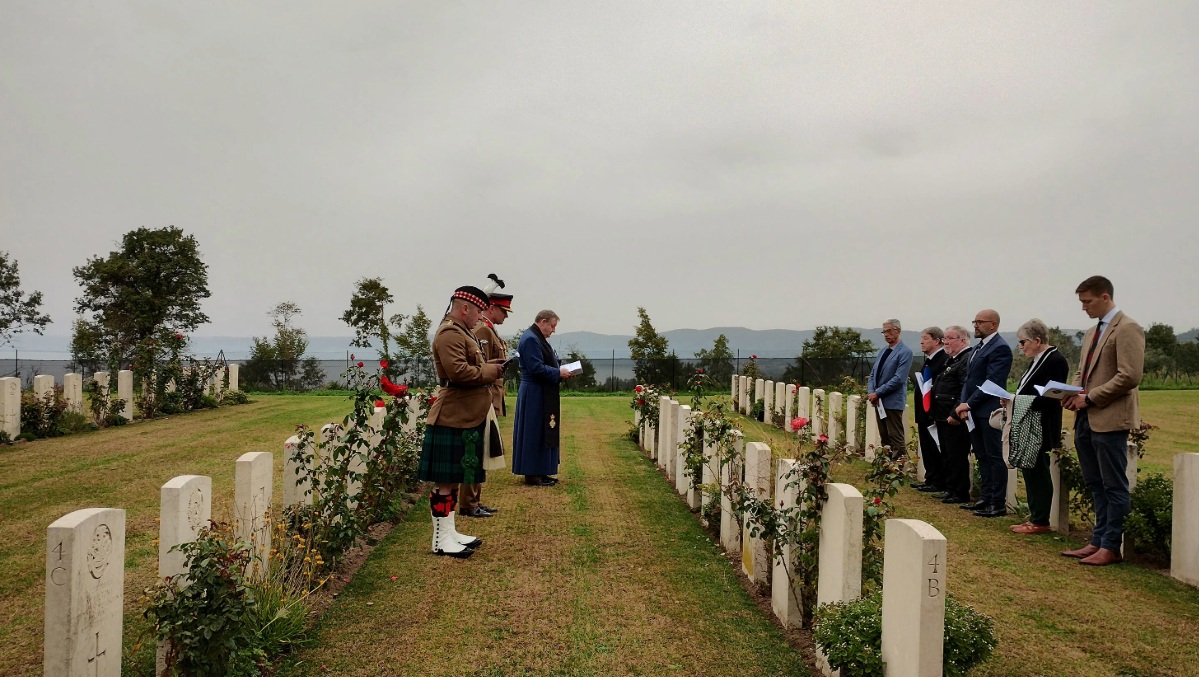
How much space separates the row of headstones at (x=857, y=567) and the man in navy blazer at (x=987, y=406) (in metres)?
3.04

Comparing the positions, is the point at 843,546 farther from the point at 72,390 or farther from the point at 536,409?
the point at 72,390

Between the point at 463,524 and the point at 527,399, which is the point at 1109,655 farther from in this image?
the point at 527,399

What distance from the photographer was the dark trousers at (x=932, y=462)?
27.3 ft

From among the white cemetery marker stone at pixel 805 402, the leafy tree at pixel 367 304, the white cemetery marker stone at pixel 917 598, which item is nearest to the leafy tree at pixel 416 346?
the leafy tree at pixel 367 304

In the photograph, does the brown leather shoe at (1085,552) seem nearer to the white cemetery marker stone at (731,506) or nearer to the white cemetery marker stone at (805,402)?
the white cemetery marker stone at (731,506)

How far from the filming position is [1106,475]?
519 centimetres

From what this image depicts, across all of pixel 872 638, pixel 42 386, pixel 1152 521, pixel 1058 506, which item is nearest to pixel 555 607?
pixel 872 638

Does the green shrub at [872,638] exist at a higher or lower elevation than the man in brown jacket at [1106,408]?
lower

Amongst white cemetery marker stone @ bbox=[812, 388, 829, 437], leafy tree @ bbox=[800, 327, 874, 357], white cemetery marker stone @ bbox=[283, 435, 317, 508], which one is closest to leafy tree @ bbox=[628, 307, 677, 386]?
leafy tree @ bbox=[800, 327, 874, 357]

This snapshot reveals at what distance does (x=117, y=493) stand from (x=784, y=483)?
279 inches

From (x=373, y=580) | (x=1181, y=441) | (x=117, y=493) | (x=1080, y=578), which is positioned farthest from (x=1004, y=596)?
(x=1181, y=441)

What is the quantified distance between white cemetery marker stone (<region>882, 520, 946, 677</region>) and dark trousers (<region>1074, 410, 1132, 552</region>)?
3488 millimetres

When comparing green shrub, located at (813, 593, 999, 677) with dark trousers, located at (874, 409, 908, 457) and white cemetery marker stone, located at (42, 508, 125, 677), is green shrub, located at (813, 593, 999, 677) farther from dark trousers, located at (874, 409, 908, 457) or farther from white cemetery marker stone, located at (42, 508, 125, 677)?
dark trousers, located at (874, 409, 908, 457)

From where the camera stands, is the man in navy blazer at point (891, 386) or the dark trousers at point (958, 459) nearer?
the dark trousers at point (958, 459)
